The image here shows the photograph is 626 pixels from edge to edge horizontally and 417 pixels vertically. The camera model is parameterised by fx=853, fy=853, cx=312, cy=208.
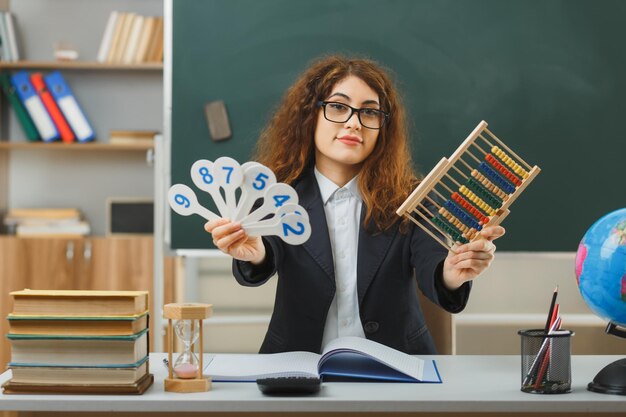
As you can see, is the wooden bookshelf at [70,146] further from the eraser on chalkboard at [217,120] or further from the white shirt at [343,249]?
the white shirt at [343,249]

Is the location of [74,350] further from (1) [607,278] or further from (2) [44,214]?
(2) [44,214]

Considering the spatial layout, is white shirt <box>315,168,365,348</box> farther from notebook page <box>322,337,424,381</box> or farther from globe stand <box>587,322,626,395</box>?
globe stand <box>587,322,626,395</box>

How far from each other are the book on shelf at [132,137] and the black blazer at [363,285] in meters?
2.45

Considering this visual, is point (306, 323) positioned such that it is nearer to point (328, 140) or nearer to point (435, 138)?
point (328, 140)

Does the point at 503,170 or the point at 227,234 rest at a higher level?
the point at 503,170

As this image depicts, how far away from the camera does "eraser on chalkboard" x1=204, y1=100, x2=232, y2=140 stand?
375 cm

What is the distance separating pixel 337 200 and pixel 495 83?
6.06ft

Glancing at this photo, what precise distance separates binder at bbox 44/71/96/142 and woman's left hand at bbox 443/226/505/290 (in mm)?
3077

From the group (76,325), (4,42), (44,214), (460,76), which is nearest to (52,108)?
(4,42)

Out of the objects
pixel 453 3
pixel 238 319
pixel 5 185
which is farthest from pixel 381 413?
pixel 5 185

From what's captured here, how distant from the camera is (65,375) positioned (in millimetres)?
1479

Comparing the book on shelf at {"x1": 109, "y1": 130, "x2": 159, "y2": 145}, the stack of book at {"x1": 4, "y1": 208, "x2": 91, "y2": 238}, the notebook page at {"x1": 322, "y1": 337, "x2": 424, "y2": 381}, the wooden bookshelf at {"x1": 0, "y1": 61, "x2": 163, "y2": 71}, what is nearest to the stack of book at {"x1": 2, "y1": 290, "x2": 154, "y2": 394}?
the notebook page at {"x1": 322, "y1": 337, "x2": 424, "y2": 381}

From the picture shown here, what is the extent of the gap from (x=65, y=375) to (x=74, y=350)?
0.15 feet

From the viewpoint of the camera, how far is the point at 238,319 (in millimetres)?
3850
